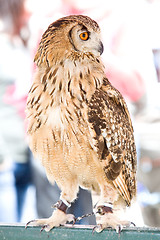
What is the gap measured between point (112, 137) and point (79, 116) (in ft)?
0.43

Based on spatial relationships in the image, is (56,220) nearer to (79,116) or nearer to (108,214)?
(108,214)

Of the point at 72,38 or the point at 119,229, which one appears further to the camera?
the point at 72,38

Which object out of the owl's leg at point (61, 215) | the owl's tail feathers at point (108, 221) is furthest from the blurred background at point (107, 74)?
the owl's tail feathers at point (108, 221)

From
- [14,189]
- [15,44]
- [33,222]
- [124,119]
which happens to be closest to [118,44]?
[15,44]

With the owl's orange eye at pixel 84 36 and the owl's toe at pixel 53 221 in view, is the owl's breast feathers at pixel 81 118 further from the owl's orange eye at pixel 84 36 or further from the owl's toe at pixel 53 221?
the owl's toe at pixel 53 221

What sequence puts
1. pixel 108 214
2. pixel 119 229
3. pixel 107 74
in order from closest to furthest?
pixel 119 229 < pixel 108 214 < pixel 107 74

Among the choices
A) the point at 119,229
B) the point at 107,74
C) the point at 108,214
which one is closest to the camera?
the point at 119,229

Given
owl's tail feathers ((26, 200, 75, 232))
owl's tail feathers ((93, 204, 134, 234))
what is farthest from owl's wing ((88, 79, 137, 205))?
owl's tail feathers ((26, 200, 75, 232))

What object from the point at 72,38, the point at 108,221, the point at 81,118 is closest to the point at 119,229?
the point at 108,221

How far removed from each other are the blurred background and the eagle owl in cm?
79

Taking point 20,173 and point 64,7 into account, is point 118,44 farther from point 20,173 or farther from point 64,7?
point 20,173

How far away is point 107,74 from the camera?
6.73 feet

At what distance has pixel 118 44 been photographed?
2039 mm

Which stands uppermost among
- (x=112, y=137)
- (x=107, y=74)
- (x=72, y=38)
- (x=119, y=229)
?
(x=107, y=74)
